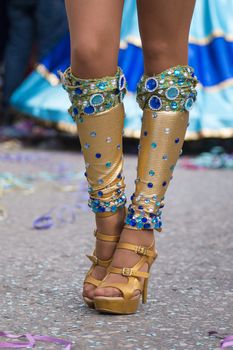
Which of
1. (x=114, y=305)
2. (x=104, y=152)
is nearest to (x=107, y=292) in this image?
(x=114, y=305)

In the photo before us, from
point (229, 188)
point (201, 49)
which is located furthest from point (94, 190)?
point (201, 49)

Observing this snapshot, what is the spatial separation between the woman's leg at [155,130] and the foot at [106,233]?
1.1 inches

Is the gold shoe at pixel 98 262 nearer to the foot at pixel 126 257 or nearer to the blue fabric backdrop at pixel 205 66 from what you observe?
the foot at pixel 126 257

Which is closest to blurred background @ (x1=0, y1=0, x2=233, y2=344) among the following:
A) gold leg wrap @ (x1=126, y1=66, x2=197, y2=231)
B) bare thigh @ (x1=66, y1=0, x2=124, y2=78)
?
gold leg wrap @ (x1=126, y1=66, x2=197, y2=231)

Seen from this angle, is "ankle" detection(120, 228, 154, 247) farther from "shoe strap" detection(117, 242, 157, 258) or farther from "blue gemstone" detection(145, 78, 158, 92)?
"blue gemstone" detection(145, 78, 158, 92)

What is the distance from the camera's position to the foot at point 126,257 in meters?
1.92

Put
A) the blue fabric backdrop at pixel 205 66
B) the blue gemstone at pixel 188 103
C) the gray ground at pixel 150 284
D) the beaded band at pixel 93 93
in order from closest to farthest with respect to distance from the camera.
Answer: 1. the gray ground at pixel 150 284
2. the beaded band at pixel 93 93
3. the blue gemstone at pixel 188 103
4. the blue fabric backdrop at pixel 205 66

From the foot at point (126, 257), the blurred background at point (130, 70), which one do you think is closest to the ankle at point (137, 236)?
the foot at point (126, 257)

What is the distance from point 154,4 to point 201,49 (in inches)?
137

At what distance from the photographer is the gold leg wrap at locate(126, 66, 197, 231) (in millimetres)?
1959

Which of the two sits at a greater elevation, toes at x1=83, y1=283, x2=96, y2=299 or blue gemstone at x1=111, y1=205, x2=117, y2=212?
blue gemstone at x1=111, y1=205, x2=117, y2=212

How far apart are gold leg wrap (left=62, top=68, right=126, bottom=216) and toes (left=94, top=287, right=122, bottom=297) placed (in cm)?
18

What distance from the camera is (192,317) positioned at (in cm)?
191

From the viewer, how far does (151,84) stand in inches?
77.6
